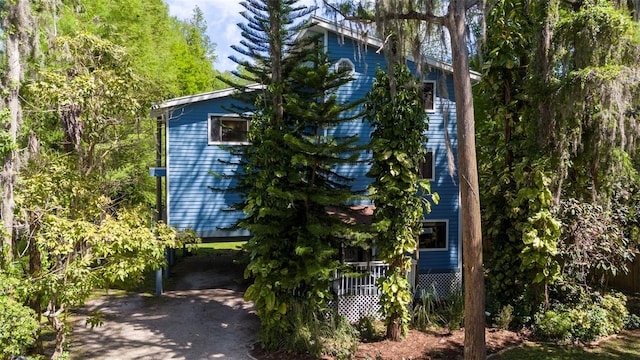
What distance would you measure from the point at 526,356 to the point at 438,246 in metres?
5.10

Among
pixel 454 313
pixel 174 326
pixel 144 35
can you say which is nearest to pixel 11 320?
pixel 174 326

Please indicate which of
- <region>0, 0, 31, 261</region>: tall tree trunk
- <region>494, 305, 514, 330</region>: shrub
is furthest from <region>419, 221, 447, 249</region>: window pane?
<region>0, 0, 31, 261</region>: tall tree trunk

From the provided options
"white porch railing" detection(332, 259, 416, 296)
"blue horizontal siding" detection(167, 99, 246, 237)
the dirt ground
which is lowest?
the dirt ground

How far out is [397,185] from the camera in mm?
9164

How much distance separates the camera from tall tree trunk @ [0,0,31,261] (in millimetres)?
6043

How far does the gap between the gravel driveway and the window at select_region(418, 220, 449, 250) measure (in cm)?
576

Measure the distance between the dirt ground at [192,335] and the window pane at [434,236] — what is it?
372 centimetres

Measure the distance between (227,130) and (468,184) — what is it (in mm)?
7484

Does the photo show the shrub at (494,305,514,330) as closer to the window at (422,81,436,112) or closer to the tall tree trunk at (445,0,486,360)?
the tall tree trunk at (445,0,486,360)

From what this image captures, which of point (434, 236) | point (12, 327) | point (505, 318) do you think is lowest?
point (505, 318)

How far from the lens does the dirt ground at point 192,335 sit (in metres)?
8.46

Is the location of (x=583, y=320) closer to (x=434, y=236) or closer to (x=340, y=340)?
(x=434, y=236)

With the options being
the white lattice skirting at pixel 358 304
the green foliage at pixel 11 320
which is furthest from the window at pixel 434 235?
the green foliage at pixel 11 320

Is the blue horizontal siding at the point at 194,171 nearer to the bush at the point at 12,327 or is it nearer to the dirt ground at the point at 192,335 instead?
the dirt ground at the point at 192,335
